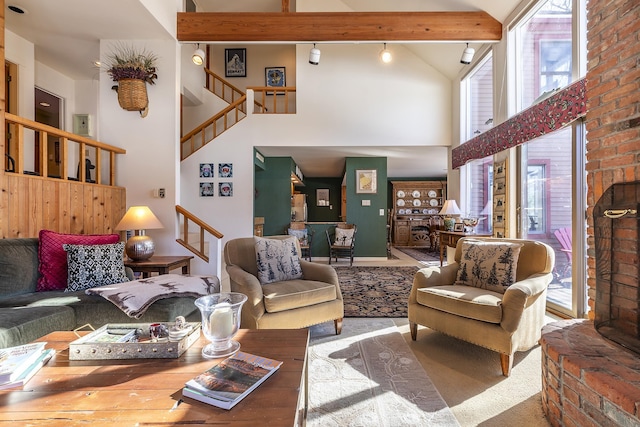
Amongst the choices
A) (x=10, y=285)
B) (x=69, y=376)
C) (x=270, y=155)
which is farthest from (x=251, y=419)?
(x=270, y=155)

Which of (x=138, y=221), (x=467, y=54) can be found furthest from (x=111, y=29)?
(x=467, y=54)

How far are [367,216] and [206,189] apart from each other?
3.37 m

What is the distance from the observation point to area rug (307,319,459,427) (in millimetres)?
1560

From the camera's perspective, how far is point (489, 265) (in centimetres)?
242

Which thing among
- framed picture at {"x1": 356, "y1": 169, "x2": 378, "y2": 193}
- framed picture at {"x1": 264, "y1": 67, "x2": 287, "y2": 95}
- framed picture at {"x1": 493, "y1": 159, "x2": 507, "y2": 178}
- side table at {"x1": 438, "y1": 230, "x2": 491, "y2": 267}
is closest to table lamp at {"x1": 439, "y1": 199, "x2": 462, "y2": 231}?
side table at {"x1": 438, "y1": 230, "x2": 491, "y2": 267}

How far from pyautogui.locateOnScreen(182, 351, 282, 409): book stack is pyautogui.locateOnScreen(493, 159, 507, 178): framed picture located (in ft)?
12.6

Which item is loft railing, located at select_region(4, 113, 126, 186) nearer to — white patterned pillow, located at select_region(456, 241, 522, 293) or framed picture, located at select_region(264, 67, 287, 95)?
white patterned pillow, located at select_region(456, 241, 522, 293)

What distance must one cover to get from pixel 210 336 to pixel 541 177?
149 inches

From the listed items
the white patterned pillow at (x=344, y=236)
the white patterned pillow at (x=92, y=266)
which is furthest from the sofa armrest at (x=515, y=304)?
the white patterned pillow at (x=344, y=236)

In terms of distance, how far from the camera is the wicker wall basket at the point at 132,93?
3693 mm

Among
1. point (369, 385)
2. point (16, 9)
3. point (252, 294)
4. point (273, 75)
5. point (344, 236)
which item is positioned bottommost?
point (369, 385)

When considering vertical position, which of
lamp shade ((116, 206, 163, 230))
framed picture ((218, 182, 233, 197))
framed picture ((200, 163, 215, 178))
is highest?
framed picture ((200, 163, 215, 178))

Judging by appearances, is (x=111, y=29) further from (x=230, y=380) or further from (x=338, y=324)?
(x=230, y=380)

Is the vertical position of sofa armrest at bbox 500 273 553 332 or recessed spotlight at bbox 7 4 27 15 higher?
recessed spotlight at bbox 7 4 27 15
